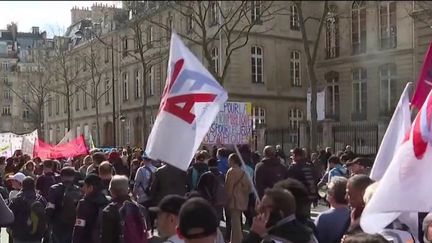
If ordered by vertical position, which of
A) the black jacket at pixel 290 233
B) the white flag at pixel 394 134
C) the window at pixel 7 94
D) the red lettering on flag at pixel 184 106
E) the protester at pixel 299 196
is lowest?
the black jacket at pixel 290 233

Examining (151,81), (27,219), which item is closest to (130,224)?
(27,219)

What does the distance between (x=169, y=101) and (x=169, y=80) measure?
9.6 inches

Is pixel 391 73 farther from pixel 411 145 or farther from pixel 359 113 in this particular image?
pixel 411 145

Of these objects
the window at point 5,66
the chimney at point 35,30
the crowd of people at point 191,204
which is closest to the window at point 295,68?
the crowd of people at point 191,204

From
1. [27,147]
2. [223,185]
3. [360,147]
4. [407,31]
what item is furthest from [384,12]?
[223,185]

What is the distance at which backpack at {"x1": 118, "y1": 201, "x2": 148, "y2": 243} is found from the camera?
6887 mm

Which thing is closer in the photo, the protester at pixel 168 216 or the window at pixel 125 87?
the protester at pixel 168 216

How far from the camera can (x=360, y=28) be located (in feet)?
127

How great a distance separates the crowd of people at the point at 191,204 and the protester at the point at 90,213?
1cm

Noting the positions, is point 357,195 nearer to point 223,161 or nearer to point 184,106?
point 184,106

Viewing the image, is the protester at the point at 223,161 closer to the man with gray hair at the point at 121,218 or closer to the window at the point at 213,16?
the man with gray hair at the point at 121,218

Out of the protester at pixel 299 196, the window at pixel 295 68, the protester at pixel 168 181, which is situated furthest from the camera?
the window at pixel 295 68

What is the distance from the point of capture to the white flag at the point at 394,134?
5566mm

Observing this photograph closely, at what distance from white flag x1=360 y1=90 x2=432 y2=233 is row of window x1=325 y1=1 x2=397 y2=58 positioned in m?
29.8
